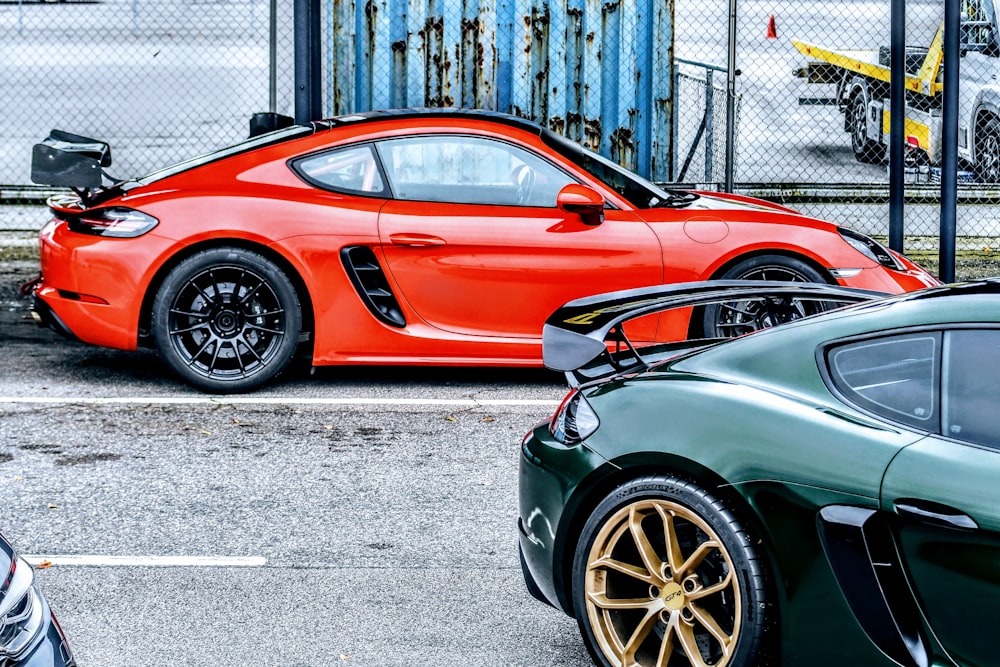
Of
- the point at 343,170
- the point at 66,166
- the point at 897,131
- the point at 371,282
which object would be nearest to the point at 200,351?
the point at 371,282

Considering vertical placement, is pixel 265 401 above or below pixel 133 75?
below

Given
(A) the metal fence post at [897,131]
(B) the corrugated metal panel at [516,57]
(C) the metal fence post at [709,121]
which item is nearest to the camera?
(A) the metal fence post at [897,131]

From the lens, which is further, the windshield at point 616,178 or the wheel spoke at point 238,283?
the windshield at point 616,178

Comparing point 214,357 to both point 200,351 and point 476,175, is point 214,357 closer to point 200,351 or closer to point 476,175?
point 200,351

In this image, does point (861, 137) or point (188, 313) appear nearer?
point (188, 313)

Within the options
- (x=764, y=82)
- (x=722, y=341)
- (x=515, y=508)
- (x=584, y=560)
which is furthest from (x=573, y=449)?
(x=764, y=82)

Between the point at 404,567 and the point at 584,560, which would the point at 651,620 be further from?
the point at 404,567

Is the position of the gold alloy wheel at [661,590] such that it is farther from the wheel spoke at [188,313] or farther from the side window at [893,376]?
the wheel spoke at [188,313]

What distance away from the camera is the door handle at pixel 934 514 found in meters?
3.14

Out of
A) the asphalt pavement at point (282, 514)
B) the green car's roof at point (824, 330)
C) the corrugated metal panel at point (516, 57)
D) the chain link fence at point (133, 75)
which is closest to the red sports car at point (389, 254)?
the asphalt pavement at point (282, 514)

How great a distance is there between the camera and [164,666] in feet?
13.1

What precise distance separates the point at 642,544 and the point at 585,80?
8.99m

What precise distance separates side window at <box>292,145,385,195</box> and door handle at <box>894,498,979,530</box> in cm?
491

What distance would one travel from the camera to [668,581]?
12.1ft
